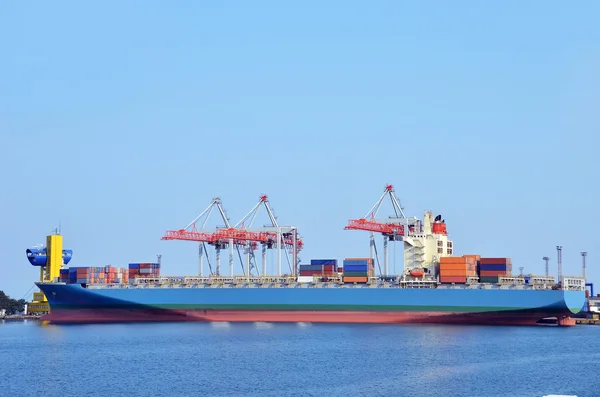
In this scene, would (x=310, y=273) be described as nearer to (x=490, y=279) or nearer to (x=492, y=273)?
(x=490, y=279)

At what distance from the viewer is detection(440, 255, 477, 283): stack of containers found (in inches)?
2830

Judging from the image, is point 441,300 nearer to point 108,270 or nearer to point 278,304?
point 278,304

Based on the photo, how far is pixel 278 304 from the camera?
76.3 m

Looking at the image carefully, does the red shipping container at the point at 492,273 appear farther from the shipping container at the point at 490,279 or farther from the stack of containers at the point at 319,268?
the stack of containers at the point at 319,268

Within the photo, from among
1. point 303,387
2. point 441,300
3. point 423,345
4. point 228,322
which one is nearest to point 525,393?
point 303,387

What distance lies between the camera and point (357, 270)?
75875 millimetres

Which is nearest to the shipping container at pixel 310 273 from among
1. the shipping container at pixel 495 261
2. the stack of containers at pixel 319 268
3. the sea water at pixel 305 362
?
the stack of containers at pixel 319 268

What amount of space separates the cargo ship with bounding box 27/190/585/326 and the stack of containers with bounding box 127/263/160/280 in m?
0.11

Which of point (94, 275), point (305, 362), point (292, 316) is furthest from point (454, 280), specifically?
point (94, 275)

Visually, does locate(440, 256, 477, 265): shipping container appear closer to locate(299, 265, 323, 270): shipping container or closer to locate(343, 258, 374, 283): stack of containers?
locate(343, 258, 374, 283): stack of containers

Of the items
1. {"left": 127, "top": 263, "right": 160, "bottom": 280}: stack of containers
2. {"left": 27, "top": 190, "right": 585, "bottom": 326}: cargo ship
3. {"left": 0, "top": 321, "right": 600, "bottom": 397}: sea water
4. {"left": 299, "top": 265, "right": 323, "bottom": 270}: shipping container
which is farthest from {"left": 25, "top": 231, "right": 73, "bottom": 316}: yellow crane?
{"left": 299, "top": 265, "right": 323, "bottom": 270}: shipping container

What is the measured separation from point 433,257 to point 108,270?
95.5 feet

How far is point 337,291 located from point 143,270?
1990cm

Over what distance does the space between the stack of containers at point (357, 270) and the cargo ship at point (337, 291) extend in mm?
82
